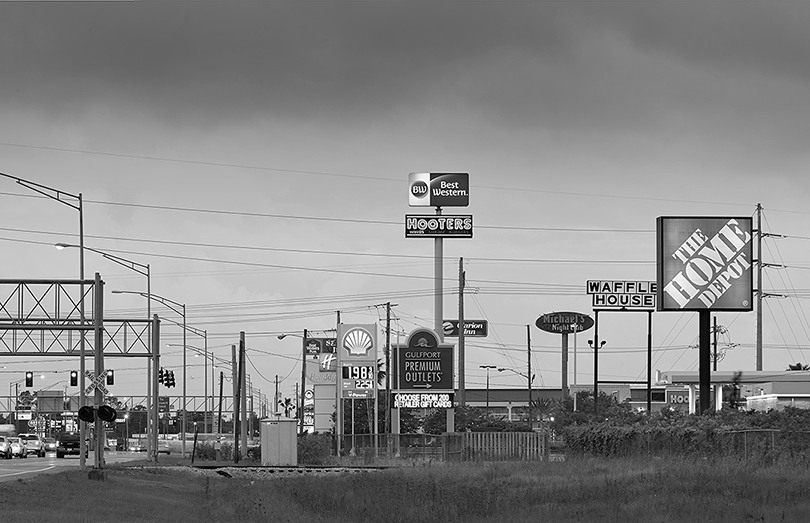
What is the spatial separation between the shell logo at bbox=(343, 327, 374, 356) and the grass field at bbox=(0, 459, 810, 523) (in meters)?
42.9

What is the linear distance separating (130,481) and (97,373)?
4.06 metres

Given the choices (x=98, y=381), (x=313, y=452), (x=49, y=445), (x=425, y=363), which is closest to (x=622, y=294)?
A: (x=425, y=363)

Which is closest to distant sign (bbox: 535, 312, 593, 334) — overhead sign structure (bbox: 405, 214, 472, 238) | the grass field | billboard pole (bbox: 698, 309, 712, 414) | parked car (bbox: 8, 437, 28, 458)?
overhead sign structure (bbox: 405, 214, 472, 238)

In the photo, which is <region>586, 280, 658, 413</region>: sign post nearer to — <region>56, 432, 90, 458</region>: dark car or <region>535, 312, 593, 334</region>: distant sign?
<region>535, 312, 593, 334</region>: distant sign

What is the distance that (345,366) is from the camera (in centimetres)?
8962

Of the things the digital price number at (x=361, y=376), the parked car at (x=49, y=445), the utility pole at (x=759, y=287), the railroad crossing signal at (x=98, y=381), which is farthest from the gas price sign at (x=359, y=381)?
the railroad crossing signal at (x=98, y=381)

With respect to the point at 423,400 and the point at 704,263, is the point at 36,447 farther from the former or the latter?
the point at 704,263

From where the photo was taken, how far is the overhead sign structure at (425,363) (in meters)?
77.2

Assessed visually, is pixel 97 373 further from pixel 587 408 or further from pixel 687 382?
pixel 587 408

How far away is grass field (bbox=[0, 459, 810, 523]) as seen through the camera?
3050cm

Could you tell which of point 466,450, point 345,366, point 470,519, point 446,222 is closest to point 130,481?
point 470,519

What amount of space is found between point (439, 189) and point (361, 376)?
34.4 metres

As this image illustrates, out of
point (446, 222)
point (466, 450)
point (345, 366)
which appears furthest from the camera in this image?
point (446, 222)

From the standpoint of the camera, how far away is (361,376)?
86.4 meters
